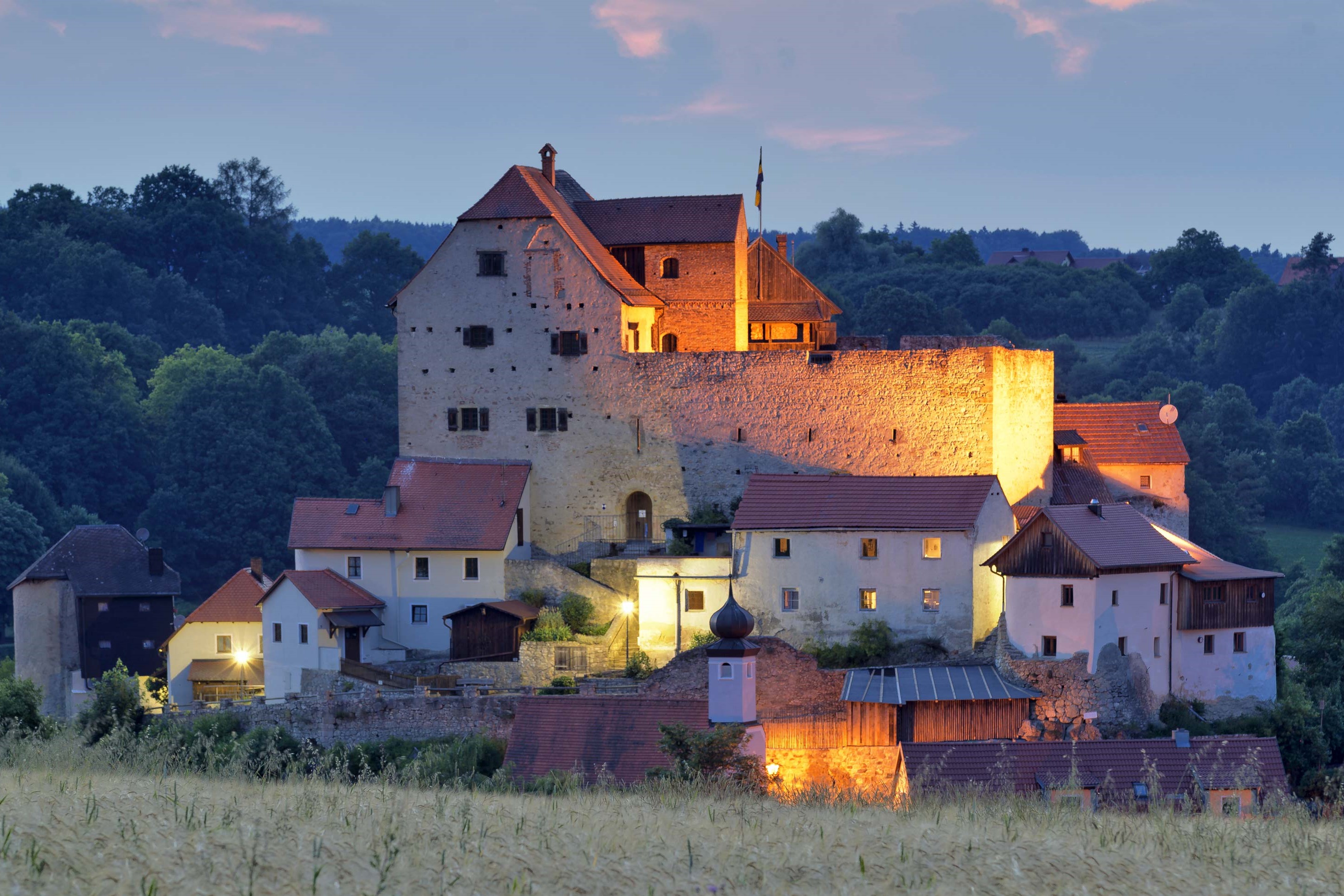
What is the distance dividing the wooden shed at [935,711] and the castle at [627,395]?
7.89 metres

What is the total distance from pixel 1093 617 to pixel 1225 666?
202 inches

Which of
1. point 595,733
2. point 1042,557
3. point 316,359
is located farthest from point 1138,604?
point 316,359

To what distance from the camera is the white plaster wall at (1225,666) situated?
1588 inches

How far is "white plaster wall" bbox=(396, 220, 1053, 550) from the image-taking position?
44.4 meters

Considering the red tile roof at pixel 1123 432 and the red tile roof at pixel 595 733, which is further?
the red tile roof at pixel 1123 432

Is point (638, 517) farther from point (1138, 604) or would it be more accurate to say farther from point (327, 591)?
point (1138, 604)

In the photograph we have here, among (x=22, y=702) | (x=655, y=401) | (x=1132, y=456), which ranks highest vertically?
(x=655, y=401)

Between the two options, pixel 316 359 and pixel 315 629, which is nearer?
pixel 315 629

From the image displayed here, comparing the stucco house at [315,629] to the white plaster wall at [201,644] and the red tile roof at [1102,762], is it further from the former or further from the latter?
the red tile roof at [1102,762]

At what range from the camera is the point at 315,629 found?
4297 cm

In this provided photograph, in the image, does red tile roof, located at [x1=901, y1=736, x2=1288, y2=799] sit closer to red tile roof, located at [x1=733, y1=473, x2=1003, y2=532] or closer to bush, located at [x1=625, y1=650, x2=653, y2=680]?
red tile roof, located at [x1=733, y1=473, x2=1003, y2=532]

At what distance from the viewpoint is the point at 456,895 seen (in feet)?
41.2

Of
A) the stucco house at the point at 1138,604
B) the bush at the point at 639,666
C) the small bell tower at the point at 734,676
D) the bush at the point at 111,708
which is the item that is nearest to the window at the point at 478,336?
the bush at the point at 639,666

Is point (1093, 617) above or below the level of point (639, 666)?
above
